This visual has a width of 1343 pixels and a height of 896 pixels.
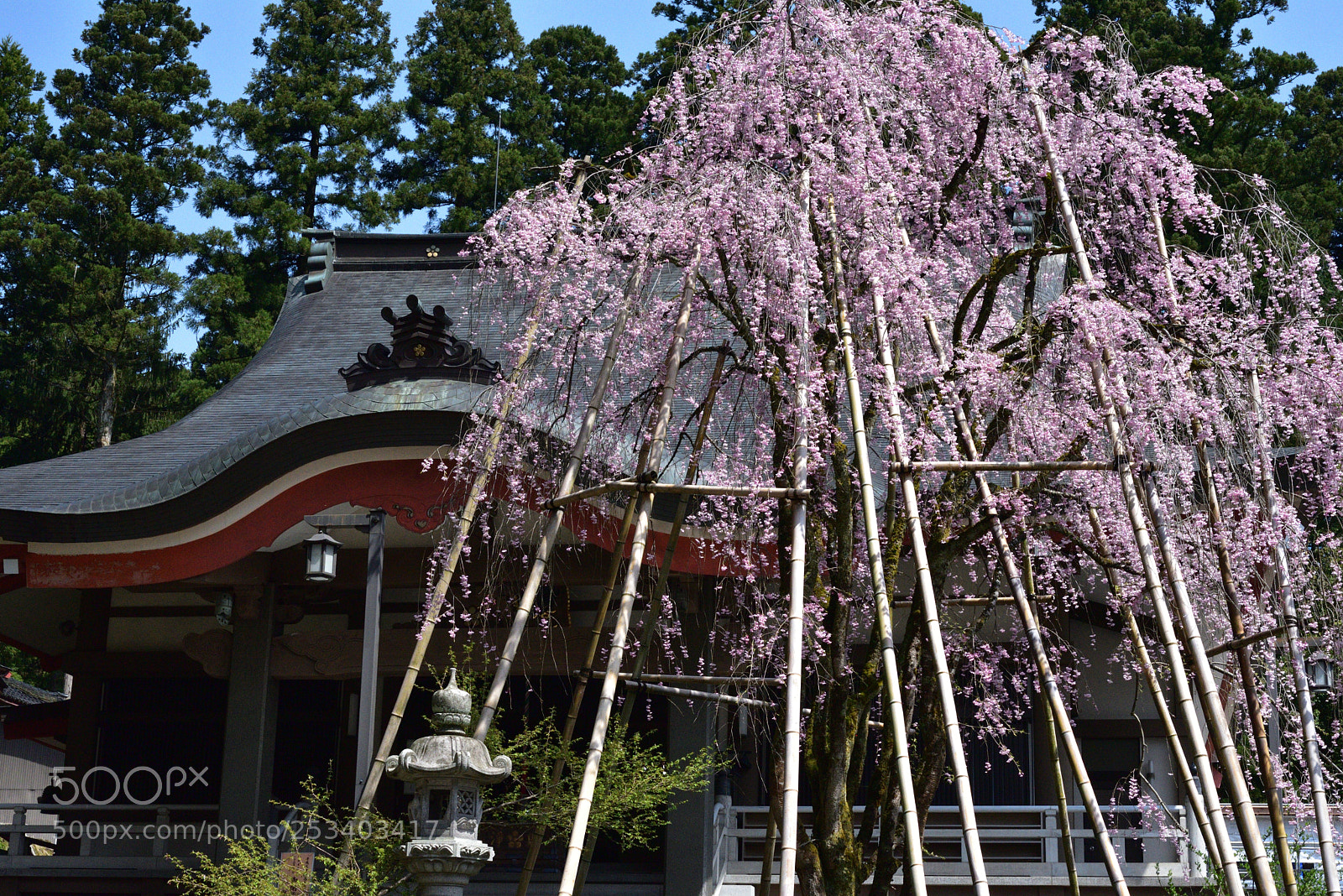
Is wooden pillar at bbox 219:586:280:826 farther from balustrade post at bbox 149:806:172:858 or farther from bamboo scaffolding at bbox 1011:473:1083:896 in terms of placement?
bamboo scaffolding at bbox 1011:473:1083:896

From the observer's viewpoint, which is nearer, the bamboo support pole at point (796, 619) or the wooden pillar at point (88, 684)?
the bamboo support pole at point (796, 619)

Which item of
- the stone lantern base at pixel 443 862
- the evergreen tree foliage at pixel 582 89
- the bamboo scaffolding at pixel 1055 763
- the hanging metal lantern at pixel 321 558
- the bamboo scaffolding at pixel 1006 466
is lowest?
the stone lantern base at pixel 443 862

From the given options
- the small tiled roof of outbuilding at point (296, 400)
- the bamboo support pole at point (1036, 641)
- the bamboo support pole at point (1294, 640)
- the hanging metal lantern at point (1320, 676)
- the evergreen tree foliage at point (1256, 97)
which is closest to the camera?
the bamboo support pole at point (1036, 641)

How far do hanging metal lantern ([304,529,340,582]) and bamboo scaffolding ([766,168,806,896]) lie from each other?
3.33 meters

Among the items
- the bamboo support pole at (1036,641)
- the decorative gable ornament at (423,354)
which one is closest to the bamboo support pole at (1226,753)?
the bamboo support pole at (1036,641)

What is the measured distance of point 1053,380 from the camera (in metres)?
6.20

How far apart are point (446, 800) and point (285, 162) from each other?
21.2m

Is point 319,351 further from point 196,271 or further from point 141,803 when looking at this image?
point 196,271

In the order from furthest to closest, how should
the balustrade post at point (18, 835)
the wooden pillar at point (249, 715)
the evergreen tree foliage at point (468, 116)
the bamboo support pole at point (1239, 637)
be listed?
the evergreen tree foliage at point (468, 116) < the balustrade post at point (18, 835) < the wooden pillar at point (249, 715) < the bamboo support pole at point (1239, 637)

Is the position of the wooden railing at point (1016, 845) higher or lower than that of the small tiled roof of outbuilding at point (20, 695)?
lower

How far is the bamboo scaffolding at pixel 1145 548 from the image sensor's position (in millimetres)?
4453

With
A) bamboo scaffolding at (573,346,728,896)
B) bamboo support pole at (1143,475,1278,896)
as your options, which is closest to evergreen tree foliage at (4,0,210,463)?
bamboo scaffolding at (573,346,728,896)

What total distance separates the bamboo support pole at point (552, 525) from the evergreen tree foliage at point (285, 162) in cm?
1826

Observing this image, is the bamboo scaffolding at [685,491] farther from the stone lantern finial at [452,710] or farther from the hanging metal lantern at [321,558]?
the hanging metal lantern at [321,558]
